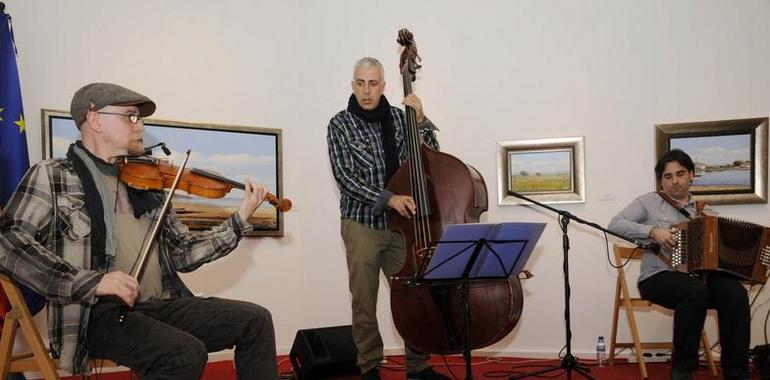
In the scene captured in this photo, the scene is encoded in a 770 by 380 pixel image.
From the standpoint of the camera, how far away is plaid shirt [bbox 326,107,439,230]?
11.8 ft

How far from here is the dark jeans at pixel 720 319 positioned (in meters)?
3.47

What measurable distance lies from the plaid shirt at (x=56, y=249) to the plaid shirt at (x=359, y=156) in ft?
4.91

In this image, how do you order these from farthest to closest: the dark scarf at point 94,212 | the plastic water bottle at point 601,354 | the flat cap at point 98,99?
the plastic water bottle at point 601,354 < the flat cap at point 98,99 < the dark scarf at point 94,212

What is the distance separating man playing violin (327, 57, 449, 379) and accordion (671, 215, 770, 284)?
4.90 ft

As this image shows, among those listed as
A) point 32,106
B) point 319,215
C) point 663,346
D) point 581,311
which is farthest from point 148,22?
point 663,346

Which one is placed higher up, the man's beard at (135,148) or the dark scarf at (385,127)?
the dark scarf at (385,127)

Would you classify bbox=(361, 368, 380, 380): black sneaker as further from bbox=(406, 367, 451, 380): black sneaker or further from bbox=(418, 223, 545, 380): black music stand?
bbox=(418, 223, 545, 380): black music stand

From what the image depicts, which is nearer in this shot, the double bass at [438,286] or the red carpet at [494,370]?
the double bass at [438,286]

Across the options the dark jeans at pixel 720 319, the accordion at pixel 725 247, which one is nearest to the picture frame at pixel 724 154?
the accordion at pixel 725 247

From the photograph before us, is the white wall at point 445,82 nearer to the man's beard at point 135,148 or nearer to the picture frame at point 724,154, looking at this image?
the picture frame at point 724,154

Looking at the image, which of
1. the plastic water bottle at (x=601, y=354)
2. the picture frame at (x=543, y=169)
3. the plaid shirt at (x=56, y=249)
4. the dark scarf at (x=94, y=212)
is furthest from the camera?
the picture frame at (x=543, y=169)

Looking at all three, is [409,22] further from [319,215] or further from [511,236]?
[511,236]

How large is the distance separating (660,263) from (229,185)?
2585 millimetres

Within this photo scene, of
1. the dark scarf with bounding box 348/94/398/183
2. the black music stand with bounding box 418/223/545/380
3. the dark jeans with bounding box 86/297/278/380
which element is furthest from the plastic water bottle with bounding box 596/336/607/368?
the dark jeans with bounding box 86/297/278/380
